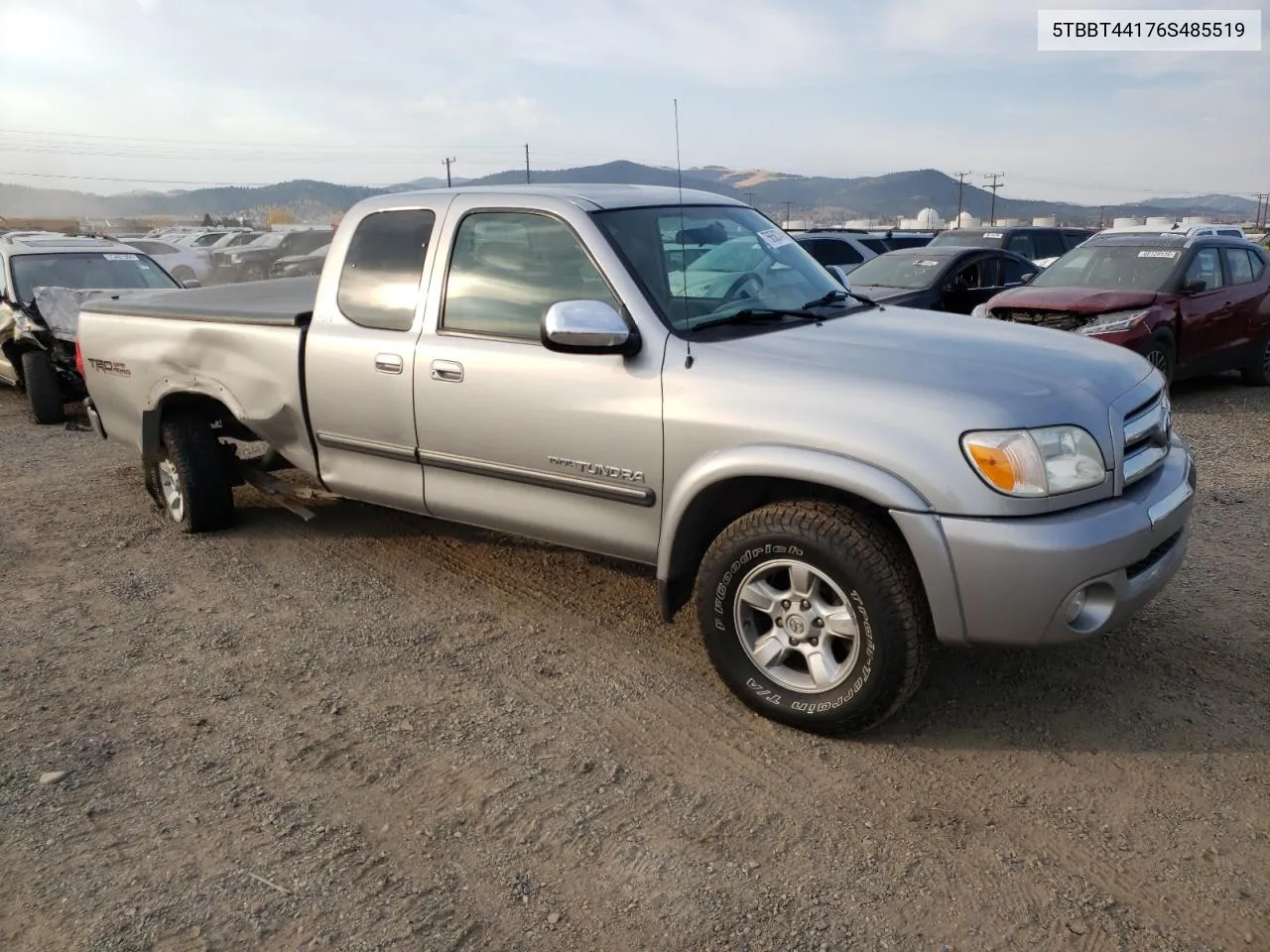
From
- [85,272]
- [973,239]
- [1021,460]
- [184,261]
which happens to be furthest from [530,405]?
[184,261]

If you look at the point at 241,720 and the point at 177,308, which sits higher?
the point at 177,308

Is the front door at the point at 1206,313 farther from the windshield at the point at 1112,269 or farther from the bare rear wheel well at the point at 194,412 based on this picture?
the bare rear wheel well at the point at 194,412

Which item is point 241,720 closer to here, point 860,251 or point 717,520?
point 717,520

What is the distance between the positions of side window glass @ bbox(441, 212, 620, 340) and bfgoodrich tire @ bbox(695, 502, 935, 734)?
1.12 m

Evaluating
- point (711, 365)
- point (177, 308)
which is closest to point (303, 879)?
point (711, 365)

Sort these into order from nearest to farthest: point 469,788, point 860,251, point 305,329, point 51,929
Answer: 1. point 51,929
2. point 469,788
3. point 305,329
4. point 860,251

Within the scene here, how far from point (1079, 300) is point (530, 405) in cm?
702

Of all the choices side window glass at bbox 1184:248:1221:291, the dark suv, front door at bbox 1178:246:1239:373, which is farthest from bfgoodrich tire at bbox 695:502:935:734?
the dark suv

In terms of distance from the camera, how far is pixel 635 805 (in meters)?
3.08

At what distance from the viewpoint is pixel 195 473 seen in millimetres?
5527

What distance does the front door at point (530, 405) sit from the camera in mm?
3639

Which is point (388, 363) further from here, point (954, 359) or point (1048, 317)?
point (1048, 317)

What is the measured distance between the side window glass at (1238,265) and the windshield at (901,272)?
2760 mm

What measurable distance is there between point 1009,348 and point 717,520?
4.01ft
